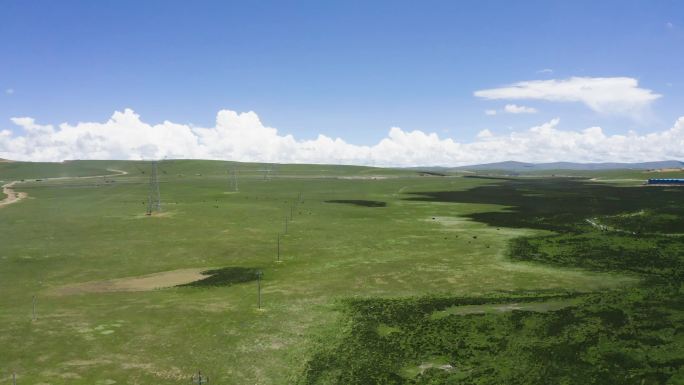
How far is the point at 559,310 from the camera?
3894 centimetres

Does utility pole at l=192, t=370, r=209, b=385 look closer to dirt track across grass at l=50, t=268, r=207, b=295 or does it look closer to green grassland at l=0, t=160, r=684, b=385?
green grassland at l=0, t=160, r=684, b=385

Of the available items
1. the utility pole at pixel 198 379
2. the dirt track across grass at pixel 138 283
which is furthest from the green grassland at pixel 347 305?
the dirt track across grass at pixel 138 283

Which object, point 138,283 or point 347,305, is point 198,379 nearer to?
point 347,305

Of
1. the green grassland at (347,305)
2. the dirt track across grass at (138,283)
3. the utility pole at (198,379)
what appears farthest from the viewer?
the dirt track across grass at (138,283)

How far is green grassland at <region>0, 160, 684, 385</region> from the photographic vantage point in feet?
95.1

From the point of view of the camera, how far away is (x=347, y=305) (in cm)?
4106

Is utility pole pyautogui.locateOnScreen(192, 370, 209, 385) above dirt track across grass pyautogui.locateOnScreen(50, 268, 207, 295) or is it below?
below

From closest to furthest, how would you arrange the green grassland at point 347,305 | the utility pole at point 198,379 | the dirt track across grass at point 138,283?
the utility pole at point 198,379, the green grassland at point 347,305, the dirt track across grass at point 138,283

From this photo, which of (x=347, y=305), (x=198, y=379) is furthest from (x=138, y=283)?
(x=198, y=379)

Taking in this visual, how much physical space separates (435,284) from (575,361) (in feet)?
61.2

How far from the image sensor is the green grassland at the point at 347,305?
29000mm

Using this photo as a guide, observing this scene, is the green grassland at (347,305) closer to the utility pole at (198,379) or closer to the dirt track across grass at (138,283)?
the utility pole at (198,379)

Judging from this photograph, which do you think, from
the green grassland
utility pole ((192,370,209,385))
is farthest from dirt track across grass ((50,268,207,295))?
utility pole ((192,370,209,385))

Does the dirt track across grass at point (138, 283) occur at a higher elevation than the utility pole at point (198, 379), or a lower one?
higher
